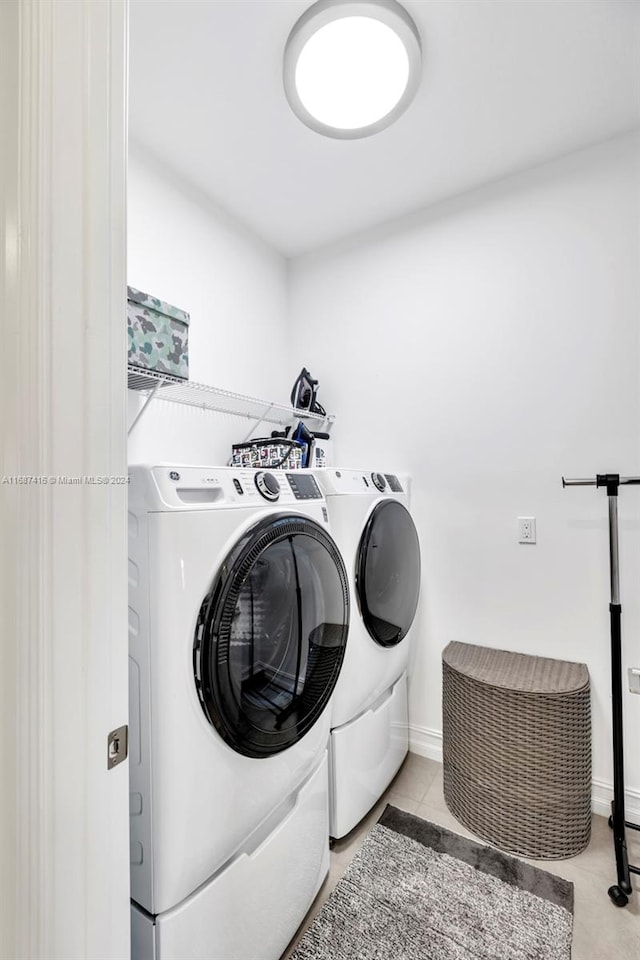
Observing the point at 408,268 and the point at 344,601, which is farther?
the point at 408,268

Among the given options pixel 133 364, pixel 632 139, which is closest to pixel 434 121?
pixel 632 139

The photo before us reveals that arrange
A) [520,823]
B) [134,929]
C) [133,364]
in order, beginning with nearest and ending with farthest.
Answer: [134,929], [133,364], [520,823]

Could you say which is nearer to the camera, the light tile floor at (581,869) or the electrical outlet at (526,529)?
the light tile floor at (581,869)

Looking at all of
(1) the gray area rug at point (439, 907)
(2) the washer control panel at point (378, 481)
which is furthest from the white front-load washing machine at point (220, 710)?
(2) the washer control panel at point (378, 481)

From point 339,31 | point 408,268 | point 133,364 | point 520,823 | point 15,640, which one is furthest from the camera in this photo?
point 408,268

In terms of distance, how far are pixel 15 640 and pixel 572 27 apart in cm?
210

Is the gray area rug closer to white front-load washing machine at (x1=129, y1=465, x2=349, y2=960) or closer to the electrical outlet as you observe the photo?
white front-load washing machine at (x1=129, y1=465, x2=349, y2=960)

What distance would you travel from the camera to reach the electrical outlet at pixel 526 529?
6.14 feet

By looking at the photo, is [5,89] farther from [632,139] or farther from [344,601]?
[632,139]

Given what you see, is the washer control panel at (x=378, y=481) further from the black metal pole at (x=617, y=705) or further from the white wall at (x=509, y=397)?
the black metal pole at (x=617, y=705)

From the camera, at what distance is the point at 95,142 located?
614 mm

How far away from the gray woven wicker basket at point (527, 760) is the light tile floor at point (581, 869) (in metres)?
0.05

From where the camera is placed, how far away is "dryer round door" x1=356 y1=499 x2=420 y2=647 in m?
1.61

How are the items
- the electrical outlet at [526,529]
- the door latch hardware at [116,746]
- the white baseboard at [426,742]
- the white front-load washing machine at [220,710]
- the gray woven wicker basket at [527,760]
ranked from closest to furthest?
the door latch hardware at [116,746] < the white front-load washing machine at [220,710] < the gray woven wicker basket at [527,760] < the electrical outlet at [526,529] < the white baseboard at [426,742]
